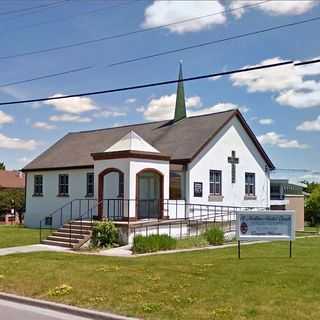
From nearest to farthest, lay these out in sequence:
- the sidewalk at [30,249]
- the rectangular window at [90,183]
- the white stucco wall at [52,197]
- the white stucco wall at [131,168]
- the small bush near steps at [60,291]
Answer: the small bush near steps at [60,291], the sidewalk at [30,249], the white stucco wall at [131,168], the rectangular window at [90,183], the white stucco wall at [52,197]

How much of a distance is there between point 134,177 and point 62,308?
16087 millimetres

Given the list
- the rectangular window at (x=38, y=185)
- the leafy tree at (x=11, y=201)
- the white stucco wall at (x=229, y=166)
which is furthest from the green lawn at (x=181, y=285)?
the leafy tree at (x=11, y=201)

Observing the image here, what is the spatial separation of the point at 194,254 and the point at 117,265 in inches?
174

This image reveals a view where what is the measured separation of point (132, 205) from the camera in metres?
27.6

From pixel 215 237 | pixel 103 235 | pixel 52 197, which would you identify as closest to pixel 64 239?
pixel 103 235

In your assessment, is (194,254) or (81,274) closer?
(81,274)

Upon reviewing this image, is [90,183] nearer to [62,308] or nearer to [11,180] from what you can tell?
[62,308]

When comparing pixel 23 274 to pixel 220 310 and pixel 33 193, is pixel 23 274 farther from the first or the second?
pixel 33 193

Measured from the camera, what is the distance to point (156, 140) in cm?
3584

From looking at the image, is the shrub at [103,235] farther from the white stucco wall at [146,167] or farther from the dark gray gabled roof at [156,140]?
the dark gray gabled roof at [156,140]

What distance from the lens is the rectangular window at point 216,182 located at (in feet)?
111

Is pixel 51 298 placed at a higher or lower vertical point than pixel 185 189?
lower

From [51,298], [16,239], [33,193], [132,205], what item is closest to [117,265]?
[51,298]

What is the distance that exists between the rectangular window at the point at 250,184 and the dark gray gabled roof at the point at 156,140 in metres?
1.72
